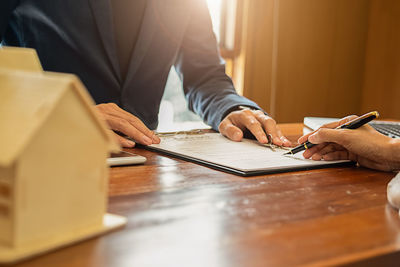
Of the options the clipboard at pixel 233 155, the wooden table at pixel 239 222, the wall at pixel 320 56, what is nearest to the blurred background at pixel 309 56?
the wall at pixel 320 56

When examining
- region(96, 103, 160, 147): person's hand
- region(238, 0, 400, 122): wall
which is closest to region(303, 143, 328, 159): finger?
region(96, 103, 160, 147): person's hand

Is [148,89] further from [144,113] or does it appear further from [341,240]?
[341,240]

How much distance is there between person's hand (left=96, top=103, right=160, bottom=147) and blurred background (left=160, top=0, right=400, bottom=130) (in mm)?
2146

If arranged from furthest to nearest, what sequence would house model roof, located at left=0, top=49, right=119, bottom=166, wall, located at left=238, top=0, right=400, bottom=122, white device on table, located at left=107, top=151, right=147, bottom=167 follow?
wall, located at left=238, top=0, right=400, bottom=122, white device on table, located at left=107, top=151, right=147, bottom=167, house model roof, located at left=0, top=49, right=119, bottom=166

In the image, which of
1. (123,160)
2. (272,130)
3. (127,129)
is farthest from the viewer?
(272,130)

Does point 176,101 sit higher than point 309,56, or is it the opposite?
point 309,56

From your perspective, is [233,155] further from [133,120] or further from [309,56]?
[309,56]

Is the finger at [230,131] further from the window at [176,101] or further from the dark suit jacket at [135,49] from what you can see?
the window at [176,101]

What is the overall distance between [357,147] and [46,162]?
0.70 m

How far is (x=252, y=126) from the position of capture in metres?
1.16

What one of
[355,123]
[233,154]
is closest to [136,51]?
[233,154]

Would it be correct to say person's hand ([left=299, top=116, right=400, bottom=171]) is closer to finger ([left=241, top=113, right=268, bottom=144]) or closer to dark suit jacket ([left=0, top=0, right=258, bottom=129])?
finger ([left=241, top=113, right=268, bottom=144])

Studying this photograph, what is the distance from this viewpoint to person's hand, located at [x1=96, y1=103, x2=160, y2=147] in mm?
1014

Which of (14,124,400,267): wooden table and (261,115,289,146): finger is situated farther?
(261,115,289,146): finger
